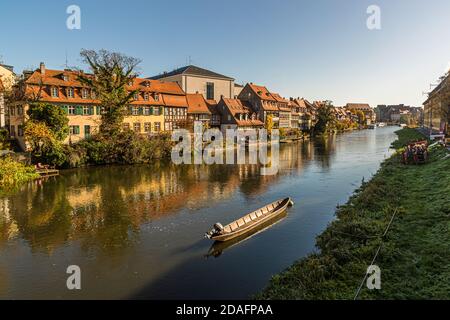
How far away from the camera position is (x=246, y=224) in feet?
58.6

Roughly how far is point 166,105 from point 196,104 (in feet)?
31.1

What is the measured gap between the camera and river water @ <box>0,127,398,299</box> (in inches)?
495

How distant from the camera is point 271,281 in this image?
12.0m

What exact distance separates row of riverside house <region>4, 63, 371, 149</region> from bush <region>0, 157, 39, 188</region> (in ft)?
25.0

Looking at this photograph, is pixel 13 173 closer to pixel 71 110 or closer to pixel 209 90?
pixel 71 110

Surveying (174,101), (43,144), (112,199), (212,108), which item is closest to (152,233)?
(112,199)

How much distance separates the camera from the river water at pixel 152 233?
12570mm

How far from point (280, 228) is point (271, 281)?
21.7ft

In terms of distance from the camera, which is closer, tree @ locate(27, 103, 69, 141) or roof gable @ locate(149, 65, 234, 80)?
tree @ locate(27, 103, 69, 141)

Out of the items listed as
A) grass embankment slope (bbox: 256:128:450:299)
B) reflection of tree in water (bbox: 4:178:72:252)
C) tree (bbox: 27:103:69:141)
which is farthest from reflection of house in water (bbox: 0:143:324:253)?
grass embankment slope (bbox: 256:128:450:299)

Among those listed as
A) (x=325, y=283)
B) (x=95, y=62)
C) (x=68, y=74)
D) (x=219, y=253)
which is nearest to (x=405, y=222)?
(x=325, y=283)

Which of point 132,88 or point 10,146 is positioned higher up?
point 132,88

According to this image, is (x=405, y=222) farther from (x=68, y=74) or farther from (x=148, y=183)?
(x=68, y=74)

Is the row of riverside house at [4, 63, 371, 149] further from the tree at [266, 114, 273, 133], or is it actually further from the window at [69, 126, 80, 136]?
the tree at [266, 114, 273, 133]
